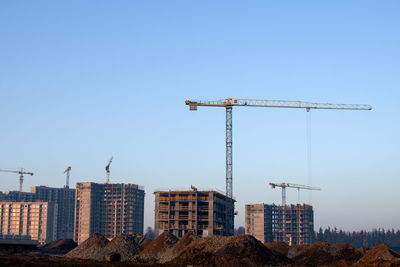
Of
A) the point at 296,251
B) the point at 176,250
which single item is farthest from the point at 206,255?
the point at 296,251

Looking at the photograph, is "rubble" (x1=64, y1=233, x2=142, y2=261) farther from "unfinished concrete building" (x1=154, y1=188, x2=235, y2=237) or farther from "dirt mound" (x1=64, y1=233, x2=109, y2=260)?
"unfinished concrete building" (x1=154, y1=188, x2=235, y2=237)

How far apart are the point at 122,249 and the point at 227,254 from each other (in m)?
30.9

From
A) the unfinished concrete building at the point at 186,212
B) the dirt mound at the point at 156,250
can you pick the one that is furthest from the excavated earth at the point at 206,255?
the unfinished concrete building at the point at 186,212

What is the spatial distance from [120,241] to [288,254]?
3255 centimetres

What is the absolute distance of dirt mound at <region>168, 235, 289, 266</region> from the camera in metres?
61.8

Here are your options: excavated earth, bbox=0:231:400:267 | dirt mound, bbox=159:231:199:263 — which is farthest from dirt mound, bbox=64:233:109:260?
dirt mound, bbox=159:231:199:263

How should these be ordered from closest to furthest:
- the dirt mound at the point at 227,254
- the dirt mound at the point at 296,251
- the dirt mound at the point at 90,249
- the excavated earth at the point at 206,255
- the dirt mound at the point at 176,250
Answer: the excavated earth at the point at 206,255, the dirt mound at the point at 227,254, the dirt mound at the point at 176,250, the dirt mound at the point at 90,249, the dirt mound at the point at 296,251

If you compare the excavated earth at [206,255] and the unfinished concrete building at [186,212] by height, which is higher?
the unfinished concrete building at [186,212]

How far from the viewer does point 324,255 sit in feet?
287

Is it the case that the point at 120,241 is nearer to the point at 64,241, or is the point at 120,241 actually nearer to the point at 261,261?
the point at 261,261

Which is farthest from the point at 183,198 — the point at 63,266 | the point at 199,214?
the point at 63,266

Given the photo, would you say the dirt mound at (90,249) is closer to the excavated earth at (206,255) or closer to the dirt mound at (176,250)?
the excavated earth at (206,255)

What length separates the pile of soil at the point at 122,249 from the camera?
294ft

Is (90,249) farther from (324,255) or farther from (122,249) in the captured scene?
(324,255)
